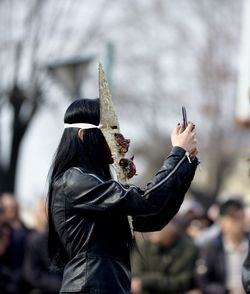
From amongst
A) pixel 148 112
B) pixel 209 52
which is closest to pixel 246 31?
pixel 209 52

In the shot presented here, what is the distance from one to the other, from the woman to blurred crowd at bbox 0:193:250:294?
4863 mm

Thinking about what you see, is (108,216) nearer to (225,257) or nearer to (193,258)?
(193,258)

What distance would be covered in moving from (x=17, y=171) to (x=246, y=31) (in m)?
16.1

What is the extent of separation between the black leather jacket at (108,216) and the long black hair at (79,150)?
97 millimetres

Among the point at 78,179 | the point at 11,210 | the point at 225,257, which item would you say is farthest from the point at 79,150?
the point at 11,210

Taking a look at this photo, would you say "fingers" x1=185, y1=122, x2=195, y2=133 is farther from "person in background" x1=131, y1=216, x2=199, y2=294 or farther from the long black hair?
Result: "person in background" x1=131, y1=216, x2=199, y2=294

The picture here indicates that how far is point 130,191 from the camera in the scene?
7.46 meters

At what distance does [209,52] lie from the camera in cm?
3978

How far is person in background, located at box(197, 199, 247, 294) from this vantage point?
1309 cm

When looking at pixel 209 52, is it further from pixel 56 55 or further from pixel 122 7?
pixel 56 55

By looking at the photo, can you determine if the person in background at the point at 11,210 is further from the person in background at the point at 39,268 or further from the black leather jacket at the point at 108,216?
the black leather jacket at the point at 108,216

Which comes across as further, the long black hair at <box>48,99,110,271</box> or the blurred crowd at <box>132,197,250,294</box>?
the blurred crowd at <box>132,197,250,294</box>

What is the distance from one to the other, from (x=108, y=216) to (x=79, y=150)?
1.46ft

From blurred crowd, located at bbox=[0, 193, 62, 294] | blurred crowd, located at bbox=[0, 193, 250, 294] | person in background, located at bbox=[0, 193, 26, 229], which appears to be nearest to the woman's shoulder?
blurred crowd, located at bbox=[0, 193, 250, 294]
